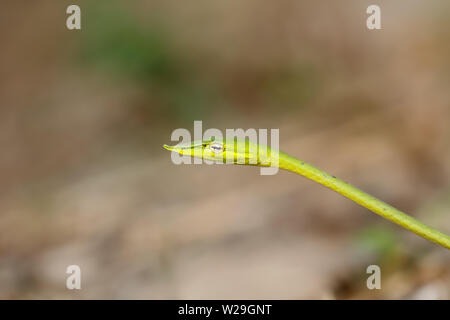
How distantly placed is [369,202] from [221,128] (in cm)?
238

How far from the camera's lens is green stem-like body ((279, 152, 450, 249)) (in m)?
1.17

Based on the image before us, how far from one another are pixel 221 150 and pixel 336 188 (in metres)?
0.32

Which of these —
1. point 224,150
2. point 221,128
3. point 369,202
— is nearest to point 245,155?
point 224,150

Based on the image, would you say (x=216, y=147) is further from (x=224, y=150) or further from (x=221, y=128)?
(x=221, y=128)

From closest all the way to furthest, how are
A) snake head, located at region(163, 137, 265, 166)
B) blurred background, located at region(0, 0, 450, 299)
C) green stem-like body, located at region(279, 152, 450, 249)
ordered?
green stem-like body, located at region(279, 152, 450, 249) → snake head, located at region(163, 137, 265, 166) → blurred background, located at region(0, 0, 450, 299)

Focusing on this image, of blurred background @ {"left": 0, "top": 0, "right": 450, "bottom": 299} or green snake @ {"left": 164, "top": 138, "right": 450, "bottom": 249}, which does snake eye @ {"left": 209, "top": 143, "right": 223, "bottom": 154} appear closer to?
green snake @ {"left": 164, "top": 138, "right": 450, "bottom": 249}

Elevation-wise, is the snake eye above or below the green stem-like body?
above

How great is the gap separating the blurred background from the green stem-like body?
63cm

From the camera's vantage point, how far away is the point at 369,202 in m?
1.21

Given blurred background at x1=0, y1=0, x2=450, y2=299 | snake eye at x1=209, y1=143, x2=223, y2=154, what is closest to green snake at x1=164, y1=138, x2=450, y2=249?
snake eye at x1=209, y1=143, x2=223, y2=154

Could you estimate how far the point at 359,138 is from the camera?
297 centimetres

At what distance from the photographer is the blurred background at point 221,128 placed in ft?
7.32

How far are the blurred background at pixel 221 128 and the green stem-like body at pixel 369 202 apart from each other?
63 cm

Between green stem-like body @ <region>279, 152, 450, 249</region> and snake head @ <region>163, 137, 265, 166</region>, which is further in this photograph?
snake head @ <region>163, 137, 265, 166</region>
